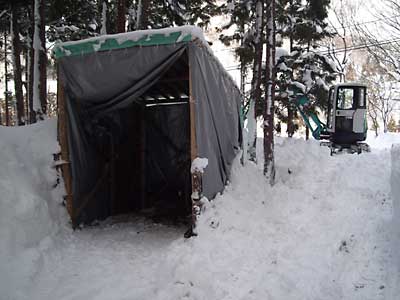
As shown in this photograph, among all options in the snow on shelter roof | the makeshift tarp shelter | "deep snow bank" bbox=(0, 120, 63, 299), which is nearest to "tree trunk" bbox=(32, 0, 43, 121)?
the makeshift tarp shelter

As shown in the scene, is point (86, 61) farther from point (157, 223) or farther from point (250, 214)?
point (250, 214)

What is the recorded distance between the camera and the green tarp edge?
3.88m

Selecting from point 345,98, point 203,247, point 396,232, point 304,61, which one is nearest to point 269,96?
point 396,232

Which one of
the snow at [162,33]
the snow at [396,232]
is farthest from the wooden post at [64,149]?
the snow at [396,232]

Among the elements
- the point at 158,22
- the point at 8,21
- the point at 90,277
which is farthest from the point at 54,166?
the point at 8,21

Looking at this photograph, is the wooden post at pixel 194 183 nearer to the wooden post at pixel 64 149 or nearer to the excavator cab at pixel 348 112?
the wooden post at pixel 64 149

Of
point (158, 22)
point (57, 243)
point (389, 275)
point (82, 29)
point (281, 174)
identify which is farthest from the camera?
point (158, 22)

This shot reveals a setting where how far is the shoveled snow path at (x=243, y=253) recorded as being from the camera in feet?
9.86

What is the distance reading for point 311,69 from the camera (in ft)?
39.6

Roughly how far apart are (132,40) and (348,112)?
8.53 m

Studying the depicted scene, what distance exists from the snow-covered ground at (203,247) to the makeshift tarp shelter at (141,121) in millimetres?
392

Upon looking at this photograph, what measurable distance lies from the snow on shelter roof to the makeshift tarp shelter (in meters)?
0.01

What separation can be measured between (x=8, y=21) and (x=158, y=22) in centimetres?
513

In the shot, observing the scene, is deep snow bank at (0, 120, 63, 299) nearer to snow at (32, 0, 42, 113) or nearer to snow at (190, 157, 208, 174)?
Result: snow at (190, 157, 208, 174)
